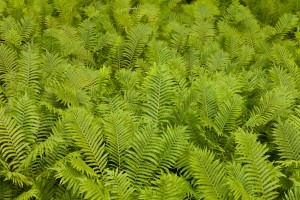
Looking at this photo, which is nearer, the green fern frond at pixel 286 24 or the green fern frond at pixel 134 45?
the green fern frond at pixel 134 45

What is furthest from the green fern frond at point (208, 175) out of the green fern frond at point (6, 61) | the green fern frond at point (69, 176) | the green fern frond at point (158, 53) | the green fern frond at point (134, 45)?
the green fern frond at point (6, 61)

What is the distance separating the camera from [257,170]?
224 centimetres

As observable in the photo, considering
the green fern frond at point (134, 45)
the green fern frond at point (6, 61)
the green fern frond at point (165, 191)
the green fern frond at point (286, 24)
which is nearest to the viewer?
the green fern frond at point (165, 191)

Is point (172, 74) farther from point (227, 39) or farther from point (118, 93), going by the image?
point (227, 39)

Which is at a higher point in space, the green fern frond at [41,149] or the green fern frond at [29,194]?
the green fern frond at [41,149]

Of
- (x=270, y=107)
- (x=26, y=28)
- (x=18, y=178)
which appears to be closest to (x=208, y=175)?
(x=270, y=107)

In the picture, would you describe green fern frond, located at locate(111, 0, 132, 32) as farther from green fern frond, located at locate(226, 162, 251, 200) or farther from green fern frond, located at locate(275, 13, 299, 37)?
green fern frond, located at locate(226, 162, 251, 200)

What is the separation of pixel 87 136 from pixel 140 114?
53cm

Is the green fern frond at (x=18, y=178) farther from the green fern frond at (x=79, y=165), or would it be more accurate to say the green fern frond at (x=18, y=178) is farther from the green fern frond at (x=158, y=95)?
the green fern frond at (x=158, y=95)

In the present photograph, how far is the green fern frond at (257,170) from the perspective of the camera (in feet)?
7.25

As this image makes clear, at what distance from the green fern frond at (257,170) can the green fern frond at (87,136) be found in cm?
82

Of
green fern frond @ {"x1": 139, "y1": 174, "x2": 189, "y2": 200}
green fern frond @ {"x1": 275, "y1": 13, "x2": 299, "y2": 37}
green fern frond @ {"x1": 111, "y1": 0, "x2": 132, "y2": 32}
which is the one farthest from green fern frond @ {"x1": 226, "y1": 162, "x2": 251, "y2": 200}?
green fern frond @ {"x1": 275, "y1": 13, "x2": 299, "y2": 37}

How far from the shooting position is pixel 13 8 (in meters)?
4.08

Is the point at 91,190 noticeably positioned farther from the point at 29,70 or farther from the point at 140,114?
the point at 29,70
